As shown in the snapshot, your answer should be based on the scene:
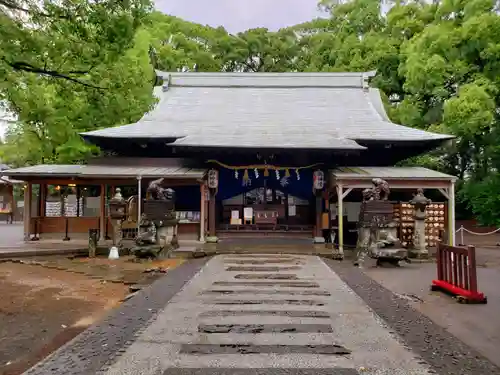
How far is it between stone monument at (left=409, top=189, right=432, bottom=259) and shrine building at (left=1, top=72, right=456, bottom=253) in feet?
3.74

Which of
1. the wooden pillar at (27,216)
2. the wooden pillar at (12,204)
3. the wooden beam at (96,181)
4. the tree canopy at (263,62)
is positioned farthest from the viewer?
the wooden pillar at (12,204)

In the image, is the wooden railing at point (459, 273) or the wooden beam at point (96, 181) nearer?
the wooden railing at point (459, 273)

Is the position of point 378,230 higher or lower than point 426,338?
higher

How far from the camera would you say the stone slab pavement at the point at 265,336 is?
402cm

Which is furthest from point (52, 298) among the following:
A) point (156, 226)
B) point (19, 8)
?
point (19, 8)

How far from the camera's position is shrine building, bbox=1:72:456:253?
13.9 m

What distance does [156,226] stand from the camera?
11500 mm

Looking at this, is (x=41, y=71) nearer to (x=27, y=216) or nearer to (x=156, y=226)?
(x=156, y=226)

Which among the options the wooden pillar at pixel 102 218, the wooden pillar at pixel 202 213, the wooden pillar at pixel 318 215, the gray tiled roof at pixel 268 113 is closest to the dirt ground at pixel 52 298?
the wooden pillar at pixel 202 213

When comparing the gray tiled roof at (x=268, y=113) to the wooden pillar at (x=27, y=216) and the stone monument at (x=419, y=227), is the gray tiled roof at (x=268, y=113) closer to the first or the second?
the stone monument at (x=419, y=227)

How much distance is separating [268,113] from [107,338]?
14.4 m

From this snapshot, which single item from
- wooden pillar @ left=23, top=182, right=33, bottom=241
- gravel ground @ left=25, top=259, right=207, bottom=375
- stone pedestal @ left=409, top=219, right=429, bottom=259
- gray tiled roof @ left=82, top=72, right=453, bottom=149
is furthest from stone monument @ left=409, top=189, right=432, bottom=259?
wooden pillar @ left=23, top=182, right=33, bottom=241

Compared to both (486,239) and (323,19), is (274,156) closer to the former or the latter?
(486,239)

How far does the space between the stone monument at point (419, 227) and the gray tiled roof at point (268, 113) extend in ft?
8.46
